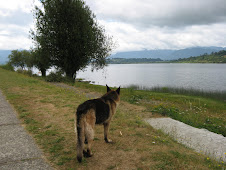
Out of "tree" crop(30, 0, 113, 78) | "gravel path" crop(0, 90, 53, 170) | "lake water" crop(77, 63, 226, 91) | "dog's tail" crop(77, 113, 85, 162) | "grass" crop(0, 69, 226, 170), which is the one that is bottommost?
"lake water" crop(77, 63, 226, 91)

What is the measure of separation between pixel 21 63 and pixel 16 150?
301ft

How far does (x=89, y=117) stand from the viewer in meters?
4.30

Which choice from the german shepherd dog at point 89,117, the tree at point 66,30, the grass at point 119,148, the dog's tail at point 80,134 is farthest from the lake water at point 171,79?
the dog's tail at point 80,134

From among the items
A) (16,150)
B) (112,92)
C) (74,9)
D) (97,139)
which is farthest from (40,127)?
(74,9)

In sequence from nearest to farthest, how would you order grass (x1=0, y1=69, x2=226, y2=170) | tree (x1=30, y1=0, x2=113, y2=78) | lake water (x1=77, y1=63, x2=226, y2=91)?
grass (x1=0, y1=69, x2=226, y2=170) < tree (x1=30, y1=0, x2=113, y2=78) < lake water (x1=77, y1=63, x2=226, y2=91)

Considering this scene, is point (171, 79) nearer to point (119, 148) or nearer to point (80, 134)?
point (119, 148)

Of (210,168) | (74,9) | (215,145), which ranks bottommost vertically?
(215,145)

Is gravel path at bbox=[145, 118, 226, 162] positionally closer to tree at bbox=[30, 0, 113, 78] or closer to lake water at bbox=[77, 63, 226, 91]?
tree at bbox=[30, 0, 113, 78]

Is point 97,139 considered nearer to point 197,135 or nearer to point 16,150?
point 16,150

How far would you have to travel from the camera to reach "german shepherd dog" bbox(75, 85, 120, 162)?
4.09 metres

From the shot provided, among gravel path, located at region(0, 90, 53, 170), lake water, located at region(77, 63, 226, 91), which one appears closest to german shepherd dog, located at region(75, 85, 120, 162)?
gravel path, located at region(0, 90, 53, 170)

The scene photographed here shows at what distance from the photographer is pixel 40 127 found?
6.70 meters

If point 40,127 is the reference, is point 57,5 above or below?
above

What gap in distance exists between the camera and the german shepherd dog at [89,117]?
4.09 meters
